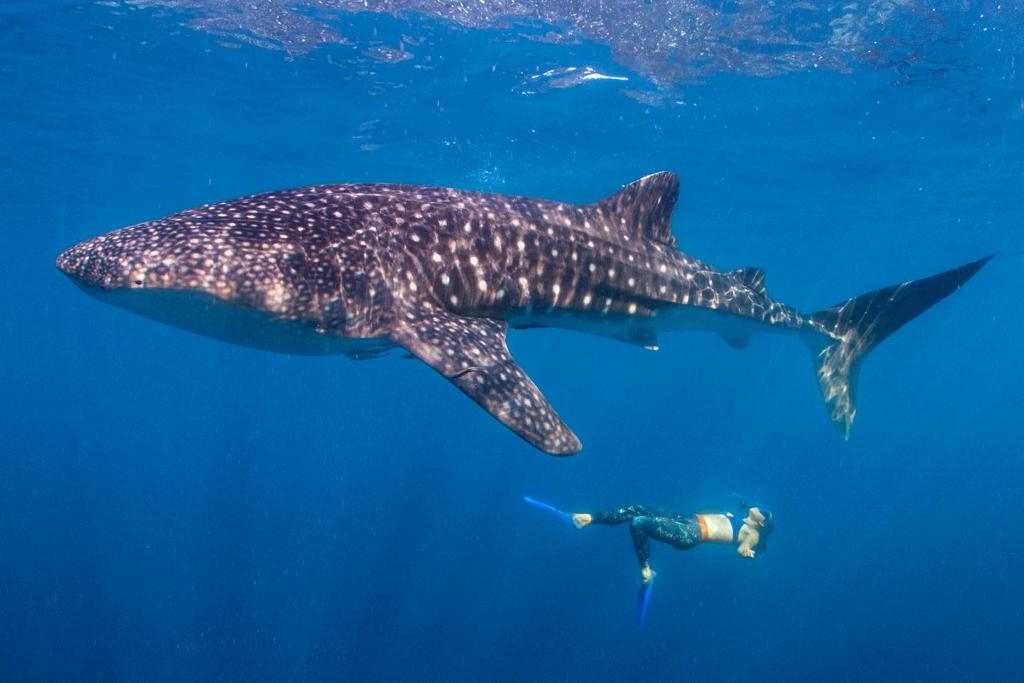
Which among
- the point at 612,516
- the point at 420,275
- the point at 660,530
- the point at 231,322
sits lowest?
the point at 612,516

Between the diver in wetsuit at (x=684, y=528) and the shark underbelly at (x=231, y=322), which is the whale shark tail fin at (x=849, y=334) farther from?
the shark underbelly at (x=231, y=322)

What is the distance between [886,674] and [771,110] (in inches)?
706

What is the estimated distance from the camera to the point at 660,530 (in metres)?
10.9

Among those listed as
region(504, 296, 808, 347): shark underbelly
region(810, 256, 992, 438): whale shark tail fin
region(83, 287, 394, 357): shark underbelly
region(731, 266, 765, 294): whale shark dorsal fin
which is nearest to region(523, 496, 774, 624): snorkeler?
region(810, 256, 992, 438): whale shark tail fin

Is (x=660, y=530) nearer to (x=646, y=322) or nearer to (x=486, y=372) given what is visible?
(x=646, y=322)

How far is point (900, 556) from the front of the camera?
100ft

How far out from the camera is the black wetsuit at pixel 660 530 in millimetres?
10867

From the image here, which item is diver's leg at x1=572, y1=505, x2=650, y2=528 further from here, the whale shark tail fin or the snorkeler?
the whale shark tail fin

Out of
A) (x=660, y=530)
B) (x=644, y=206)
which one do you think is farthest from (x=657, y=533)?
(x=644, y=206)

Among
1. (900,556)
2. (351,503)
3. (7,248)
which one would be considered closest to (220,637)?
(351,503)

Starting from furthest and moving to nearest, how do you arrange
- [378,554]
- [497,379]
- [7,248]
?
[7,248] < [378,554] < [497,379]

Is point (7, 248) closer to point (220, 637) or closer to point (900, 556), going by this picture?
point (220, 637)

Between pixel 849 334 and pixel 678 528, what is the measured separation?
4.32 meters

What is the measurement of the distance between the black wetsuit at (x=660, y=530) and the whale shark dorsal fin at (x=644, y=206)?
484cm
